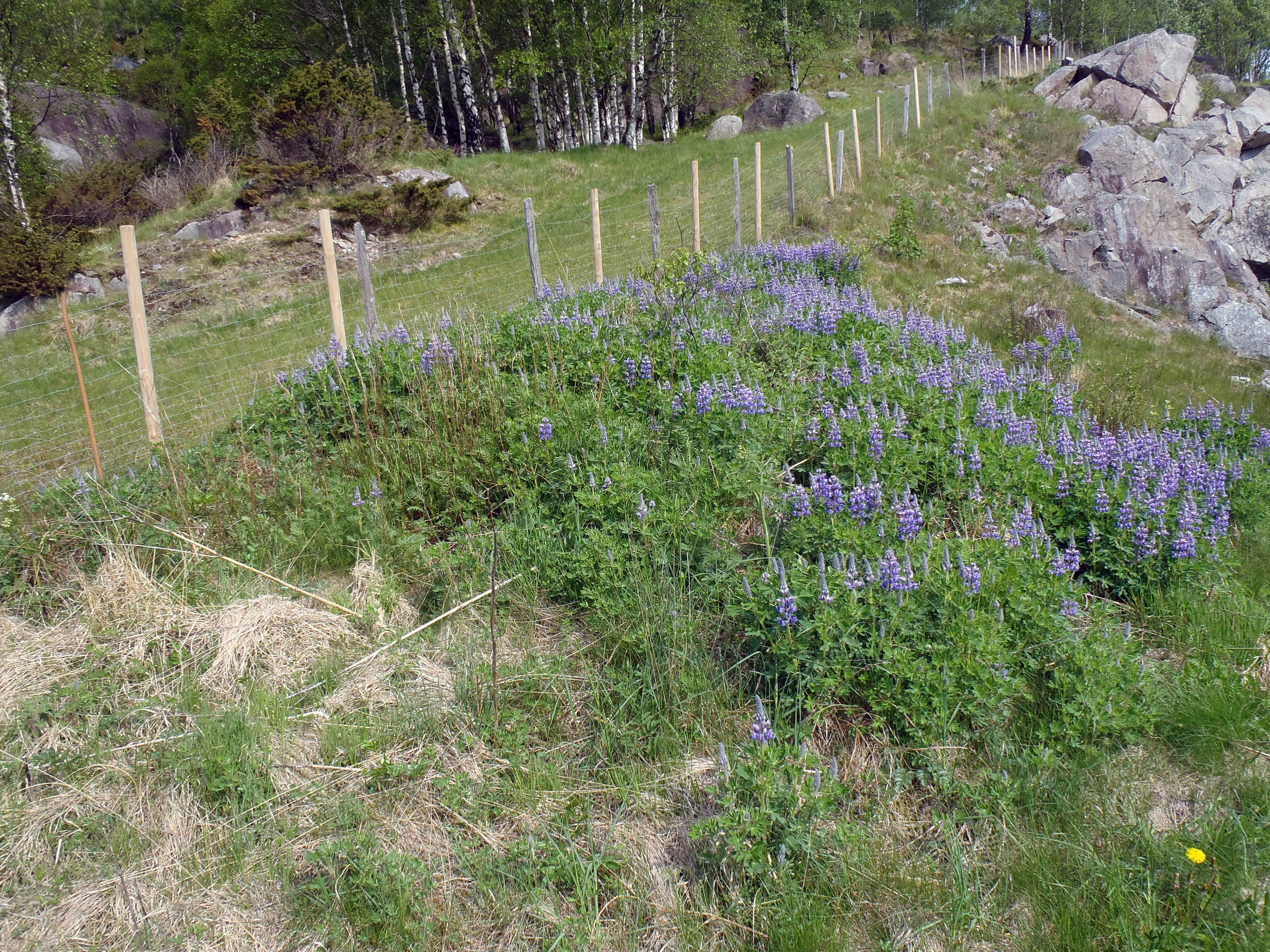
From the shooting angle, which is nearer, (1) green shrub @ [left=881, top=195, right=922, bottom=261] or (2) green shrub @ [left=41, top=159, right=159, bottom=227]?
(1) green shrub @ [left=881, top=195, right=922, bottom=261]

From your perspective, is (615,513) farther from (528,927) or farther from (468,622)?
(528,927)

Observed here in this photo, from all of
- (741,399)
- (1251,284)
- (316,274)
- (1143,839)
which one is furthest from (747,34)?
(1143,839)

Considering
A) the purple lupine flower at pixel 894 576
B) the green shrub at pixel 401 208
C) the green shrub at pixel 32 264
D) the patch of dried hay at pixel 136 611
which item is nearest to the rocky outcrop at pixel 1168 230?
the green shrub at pixel 401 208

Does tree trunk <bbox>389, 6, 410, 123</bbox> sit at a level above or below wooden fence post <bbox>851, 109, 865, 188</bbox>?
above

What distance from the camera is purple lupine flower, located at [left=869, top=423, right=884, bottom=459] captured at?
177 inches

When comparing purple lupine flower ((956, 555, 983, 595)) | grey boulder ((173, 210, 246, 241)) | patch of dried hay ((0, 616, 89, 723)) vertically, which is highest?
grey boulder ((173, 210, 246, 241))

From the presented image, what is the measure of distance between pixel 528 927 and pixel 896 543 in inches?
83.0

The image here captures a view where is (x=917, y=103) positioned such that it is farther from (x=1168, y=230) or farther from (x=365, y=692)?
(x=365, y=692)

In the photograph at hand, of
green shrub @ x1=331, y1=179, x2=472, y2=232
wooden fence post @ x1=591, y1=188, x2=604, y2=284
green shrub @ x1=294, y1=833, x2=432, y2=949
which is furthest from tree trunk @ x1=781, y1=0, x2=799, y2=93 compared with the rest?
green shrub @ x1=294, y1=833, x2=432, y2=949

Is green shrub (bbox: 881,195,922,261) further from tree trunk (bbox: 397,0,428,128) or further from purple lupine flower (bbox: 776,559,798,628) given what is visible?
tree trunk (bbox: 397,0,428,128)

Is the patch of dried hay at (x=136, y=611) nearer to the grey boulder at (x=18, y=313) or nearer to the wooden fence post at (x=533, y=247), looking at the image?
the wooden fence post at (x=533, y=247)

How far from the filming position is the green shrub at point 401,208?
53.3 feet

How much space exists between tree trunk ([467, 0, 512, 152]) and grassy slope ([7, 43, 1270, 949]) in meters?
24.0

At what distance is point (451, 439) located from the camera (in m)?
5.24
